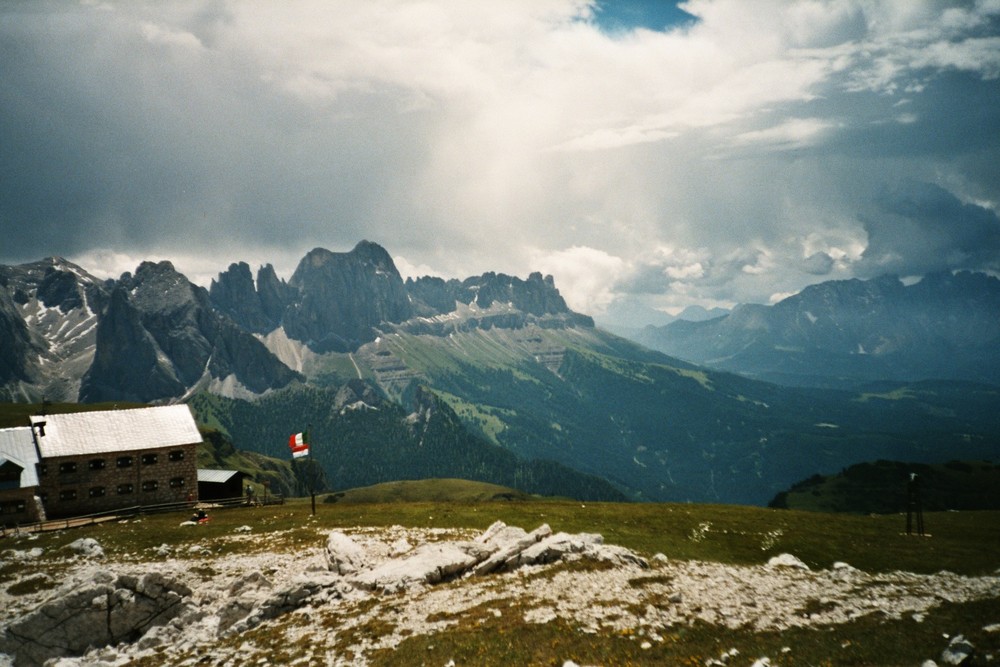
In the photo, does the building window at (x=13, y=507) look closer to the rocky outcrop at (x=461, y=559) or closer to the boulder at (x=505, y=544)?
the rocky outcrop at (x=461, y=559)

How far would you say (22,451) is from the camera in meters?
71.5

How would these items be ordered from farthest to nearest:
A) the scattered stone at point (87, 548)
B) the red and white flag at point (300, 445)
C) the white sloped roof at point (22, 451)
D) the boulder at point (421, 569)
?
the white sloped roof at point (22, 451) < the red and white flag at point (300, 445) < the scattered stone at point (87, 548) < the boulder at point (421, 569)

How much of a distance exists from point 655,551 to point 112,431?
76303 mm

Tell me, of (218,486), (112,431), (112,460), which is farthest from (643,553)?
(218,486)

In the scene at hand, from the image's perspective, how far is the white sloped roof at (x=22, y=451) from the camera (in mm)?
67562

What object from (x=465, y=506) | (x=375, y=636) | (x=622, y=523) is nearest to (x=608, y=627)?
(x=375, y=636)

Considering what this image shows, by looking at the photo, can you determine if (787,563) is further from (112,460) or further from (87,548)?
(112,460)

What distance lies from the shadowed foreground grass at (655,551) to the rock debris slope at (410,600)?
0.96m

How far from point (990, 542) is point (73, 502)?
352 ft

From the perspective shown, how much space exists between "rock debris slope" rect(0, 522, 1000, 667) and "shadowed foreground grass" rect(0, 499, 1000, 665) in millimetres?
958

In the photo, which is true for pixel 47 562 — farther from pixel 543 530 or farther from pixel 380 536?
pixel 543 530

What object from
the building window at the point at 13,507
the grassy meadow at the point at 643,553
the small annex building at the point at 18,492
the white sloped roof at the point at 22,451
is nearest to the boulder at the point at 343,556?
the grassy meadow at the point at 643,553

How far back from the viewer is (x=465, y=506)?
66250 mm

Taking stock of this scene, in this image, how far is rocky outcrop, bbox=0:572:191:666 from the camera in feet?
98.9
